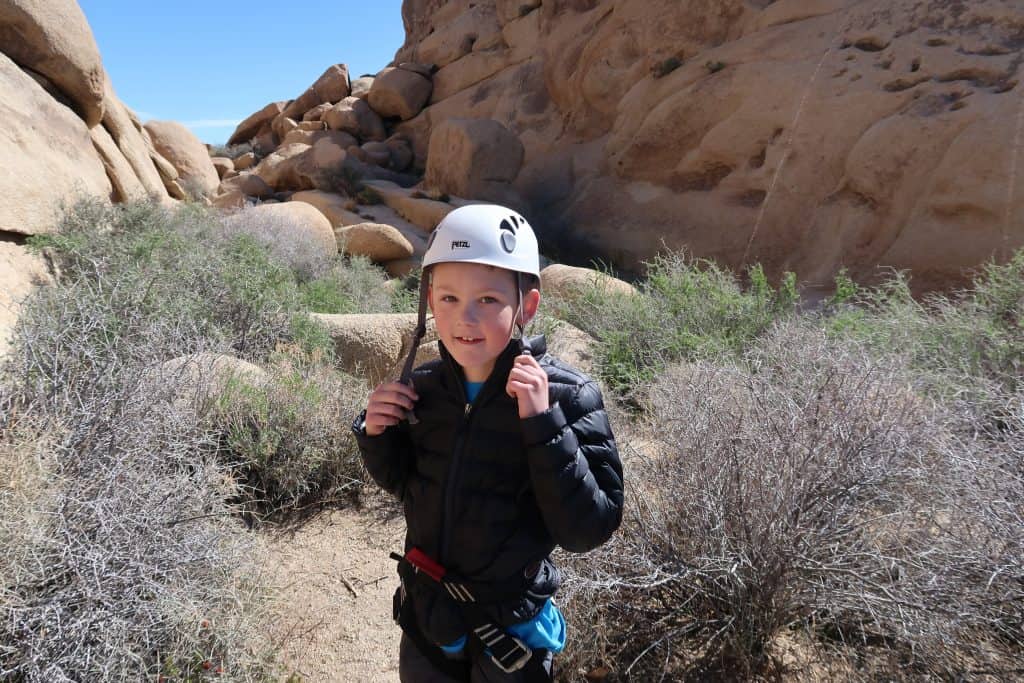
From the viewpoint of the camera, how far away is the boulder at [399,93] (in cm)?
2131

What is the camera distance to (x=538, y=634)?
1520mm

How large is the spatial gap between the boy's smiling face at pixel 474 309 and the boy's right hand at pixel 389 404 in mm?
146

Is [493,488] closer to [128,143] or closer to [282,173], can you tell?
[128,143]

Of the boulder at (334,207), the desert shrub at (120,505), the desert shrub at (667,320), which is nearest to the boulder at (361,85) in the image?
the boulder at (334,207)

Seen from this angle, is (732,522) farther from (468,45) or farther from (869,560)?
(468,45)

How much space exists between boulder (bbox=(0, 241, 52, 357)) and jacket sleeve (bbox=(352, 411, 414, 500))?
4227mm

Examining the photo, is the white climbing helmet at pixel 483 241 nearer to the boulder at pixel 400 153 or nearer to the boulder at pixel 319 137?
the boulder at pixel 400 153

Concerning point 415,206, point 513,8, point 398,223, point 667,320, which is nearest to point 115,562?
point 667,320

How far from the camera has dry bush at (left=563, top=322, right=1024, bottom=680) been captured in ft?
7.09

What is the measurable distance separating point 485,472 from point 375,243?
9892 mm

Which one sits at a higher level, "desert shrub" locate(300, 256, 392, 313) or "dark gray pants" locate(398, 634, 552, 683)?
"dark gray pants" locate(398, 634, 552, 683)

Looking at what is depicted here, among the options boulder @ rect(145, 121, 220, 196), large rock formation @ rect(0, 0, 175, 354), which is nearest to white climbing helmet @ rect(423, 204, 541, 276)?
large rock formation @ rect(0, 0, 175, 354)

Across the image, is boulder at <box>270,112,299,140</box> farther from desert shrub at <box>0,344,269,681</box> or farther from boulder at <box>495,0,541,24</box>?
desert shrub at <box>0,344,269,681</box>

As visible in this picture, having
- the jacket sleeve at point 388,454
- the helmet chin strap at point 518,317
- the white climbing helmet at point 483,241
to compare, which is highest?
the white climbing helmet at point 483,241
